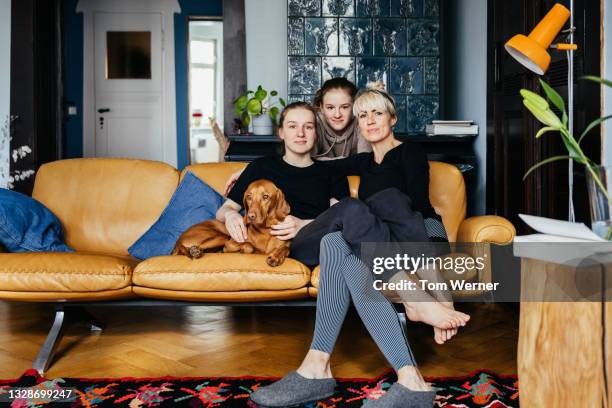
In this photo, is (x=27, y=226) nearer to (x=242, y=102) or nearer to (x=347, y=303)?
(x=347, y=303)

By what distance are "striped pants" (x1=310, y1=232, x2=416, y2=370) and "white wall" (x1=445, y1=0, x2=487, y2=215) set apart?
6.88 feet

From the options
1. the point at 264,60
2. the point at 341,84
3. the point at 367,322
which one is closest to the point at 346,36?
the point at 264,60

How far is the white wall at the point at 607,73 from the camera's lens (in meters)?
2.29

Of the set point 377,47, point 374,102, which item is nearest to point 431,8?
point 377,47

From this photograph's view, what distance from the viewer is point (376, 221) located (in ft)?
6.80

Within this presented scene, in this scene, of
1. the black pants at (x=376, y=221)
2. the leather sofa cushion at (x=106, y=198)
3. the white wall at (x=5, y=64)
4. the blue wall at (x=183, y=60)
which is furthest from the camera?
the blue wall at (x=183, y=60)

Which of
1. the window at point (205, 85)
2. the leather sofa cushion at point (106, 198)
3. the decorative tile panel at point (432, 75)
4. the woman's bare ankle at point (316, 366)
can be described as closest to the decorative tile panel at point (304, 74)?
the decorative tile panel at point (432, 75)

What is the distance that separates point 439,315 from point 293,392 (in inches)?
18.4

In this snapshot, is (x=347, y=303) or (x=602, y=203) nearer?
(x=602, y=203)

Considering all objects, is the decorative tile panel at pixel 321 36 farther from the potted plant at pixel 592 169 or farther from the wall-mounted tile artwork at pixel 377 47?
the potted plant at pixel 592 169

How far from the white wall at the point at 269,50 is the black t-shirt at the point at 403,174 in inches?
84.0

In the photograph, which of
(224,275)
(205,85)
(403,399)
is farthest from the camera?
(205,85)

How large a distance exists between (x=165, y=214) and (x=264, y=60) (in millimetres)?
2052

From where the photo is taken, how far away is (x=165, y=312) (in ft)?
10.5
